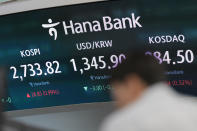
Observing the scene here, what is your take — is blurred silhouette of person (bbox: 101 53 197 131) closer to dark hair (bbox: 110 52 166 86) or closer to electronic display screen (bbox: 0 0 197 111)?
dark hair (bbox: 110 52 166 86)

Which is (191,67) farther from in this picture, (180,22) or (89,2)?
(89,2)

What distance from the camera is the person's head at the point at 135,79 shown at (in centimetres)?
174

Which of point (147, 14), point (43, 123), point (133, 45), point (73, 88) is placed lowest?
point (43, 123)

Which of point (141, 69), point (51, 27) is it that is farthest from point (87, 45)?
point (141, 69)

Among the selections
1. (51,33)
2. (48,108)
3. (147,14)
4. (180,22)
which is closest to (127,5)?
(147,14)

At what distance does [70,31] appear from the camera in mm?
5180

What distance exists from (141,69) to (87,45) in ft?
11.3

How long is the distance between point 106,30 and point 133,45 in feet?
1.29

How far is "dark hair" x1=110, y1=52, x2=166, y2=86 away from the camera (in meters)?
1.75

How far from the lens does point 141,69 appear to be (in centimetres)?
175

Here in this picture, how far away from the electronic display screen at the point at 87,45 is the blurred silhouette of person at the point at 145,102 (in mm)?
3039

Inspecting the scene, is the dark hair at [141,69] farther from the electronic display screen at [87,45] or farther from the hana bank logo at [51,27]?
the hana bank logo at [51,27]

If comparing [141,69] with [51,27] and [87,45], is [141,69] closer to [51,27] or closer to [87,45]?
[87,45]

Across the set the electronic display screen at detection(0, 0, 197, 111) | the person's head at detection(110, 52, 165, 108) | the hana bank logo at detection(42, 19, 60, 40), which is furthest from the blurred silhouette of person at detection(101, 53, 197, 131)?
the hana bank logo at detection(42, 19, 60, 40)
